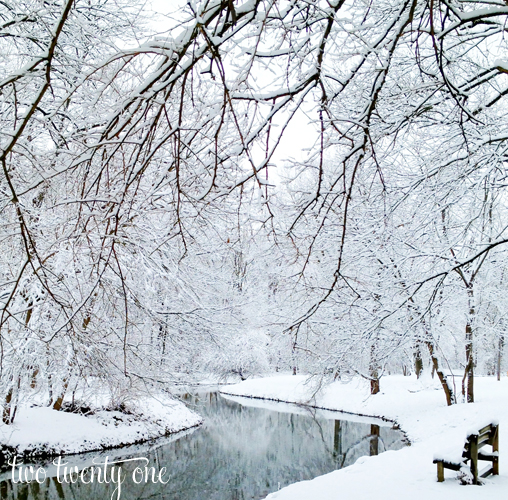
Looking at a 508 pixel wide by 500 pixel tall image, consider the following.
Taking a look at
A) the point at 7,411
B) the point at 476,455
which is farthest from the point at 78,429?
the point at 476,455

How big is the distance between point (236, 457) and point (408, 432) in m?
4.89

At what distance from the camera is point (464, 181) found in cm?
454

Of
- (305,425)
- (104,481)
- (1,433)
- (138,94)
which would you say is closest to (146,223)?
(104,481)

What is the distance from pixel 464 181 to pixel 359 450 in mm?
8849

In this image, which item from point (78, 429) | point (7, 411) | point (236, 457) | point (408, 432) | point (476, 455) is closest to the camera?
point (476, 455)

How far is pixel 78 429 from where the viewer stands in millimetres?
11305

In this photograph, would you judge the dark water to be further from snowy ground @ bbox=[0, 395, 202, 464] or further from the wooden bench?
the wooden bench

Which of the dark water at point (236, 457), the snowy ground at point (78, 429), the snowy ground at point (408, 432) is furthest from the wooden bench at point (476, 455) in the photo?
the snowy ground at point (78, 429)

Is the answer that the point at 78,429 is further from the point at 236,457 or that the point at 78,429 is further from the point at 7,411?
the point at 236,457

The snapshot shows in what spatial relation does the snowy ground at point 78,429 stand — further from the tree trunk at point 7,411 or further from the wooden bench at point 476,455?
the wooden bench at point 476,455

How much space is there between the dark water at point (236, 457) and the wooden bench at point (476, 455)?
3.45 m

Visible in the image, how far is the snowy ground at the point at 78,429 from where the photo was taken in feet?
32.6

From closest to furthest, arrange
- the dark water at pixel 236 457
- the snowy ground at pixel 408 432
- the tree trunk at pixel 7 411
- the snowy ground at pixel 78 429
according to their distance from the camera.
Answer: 1. the snowy ground at pixel 408 432
2. the dark water at pixel 236 457
3. the tree trunk at pixel 7 411
4. the snowy ground at pixel 78 429

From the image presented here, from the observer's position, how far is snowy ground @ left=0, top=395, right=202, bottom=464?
9.94m
